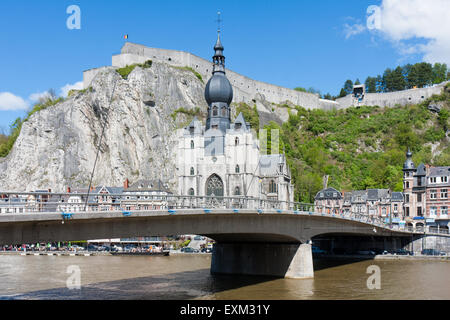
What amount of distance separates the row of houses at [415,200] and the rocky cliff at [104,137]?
117ft

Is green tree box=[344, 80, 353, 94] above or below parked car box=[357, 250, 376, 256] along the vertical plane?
above

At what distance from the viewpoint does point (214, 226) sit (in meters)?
29.5

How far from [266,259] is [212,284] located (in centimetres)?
535

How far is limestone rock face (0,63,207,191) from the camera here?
94375mm

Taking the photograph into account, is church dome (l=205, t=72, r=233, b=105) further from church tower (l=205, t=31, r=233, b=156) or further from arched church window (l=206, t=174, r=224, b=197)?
arched church window (l=206, t=174, r=224, b=197)

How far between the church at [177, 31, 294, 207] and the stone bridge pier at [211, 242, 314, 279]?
39.4 m

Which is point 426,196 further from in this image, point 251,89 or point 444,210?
point 251,89

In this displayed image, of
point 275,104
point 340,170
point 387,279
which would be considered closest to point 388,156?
point 340,170

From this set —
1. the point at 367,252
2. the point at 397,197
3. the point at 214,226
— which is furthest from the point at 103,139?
the point at 214,226

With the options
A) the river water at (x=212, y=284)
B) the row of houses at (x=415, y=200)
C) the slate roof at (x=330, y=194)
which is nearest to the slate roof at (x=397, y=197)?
the row of houses at (x=415, y=200)

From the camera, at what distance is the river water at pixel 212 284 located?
1178 inches

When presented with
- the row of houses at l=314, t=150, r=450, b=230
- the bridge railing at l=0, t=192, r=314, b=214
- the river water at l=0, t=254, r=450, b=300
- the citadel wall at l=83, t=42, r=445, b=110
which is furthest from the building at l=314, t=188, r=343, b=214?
the bridge railing at l=0, t=192, r=314, b=214

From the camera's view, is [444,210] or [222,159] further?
[222,159]

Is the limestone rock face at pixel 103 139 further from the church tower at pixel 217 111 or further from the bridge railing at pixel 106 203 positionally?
the bridge railing at pixel 106 203
